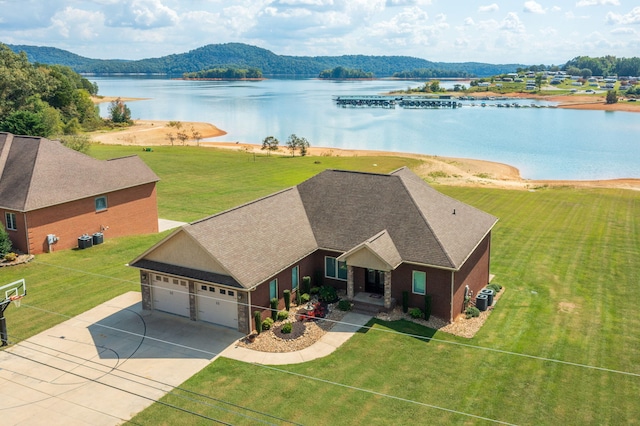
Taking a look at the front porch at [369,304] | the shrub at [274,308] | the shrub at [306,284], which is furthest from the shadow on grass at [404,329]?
the shrub at [306,284]

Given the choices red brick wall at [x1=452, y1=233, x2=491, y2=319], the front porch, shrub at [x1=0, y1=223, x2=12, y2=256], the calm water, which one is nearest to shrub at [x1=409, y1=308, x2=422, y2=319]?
the front porch

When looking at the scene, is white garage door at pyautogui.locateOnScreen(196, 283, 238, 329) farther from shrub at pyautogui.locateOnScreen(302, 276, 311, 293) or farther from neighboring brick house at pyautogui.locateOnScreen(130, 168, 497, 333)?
shrub at pyautogui.locateOnScreen(302, 276, 311, 293)

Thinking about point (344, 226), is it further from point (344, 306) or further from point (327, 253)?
point (344, 306)

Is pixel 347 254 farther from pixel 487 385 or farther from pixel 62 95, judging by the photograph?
pixel 62 95

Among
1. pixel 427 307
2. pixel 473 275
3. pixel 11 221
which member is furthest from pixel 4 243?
pixel 473 275

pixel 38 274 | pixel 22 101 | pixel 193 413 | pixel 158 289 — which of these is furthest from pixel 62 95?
pixel 193 413
